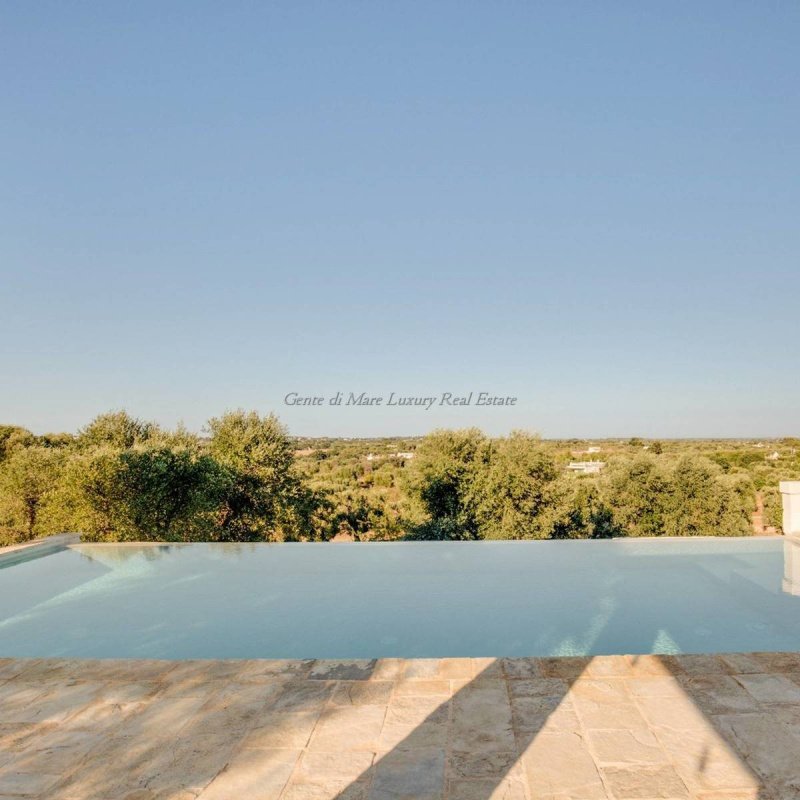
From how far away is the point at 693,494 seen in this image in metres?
18.2

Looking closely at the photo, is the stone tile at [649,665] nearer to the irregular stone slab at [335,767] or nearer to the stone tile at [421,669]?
the stone tile at [421,669]

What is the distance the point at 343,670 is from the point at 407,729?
76 centimetres

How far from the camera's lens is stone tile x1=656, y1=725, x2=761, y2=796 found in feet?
6.63

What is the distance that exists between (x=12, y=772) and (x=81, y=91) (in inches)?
428

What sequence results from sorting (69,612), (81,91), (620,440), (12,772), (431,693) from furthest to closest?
(620,440) < (81,91) < (69,612) < (431,693) < (12,772)

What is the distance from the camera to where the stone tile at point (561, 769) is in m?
2.01

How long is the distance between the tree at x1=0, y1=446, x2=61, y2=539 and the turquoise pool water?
7926 mm

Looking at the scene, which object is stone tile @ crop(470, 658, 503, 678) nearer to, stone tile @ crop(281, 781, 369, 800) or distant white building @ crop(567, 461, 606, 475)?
stone tile @ crop(281, 781, 369, 800)

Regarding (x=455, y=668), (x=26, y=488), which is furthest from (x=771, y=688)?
(x=26, y=488)

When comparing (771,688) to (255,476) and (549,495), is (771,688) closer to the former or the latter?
(549,495)

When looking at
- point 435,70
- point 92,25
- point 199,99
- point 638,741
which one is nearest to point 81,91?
point 92,25

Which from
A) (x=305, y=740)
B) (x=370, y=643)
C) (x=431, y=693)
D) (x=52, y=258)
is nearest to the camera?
(x=305, y=740)

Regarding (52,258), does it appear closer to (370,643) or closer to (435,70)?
(435,70)

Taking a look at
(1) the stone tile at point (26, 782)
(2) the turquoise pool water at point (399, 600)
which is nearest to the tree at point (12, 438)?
(2) the turquoise pool water at point (399, 600)
